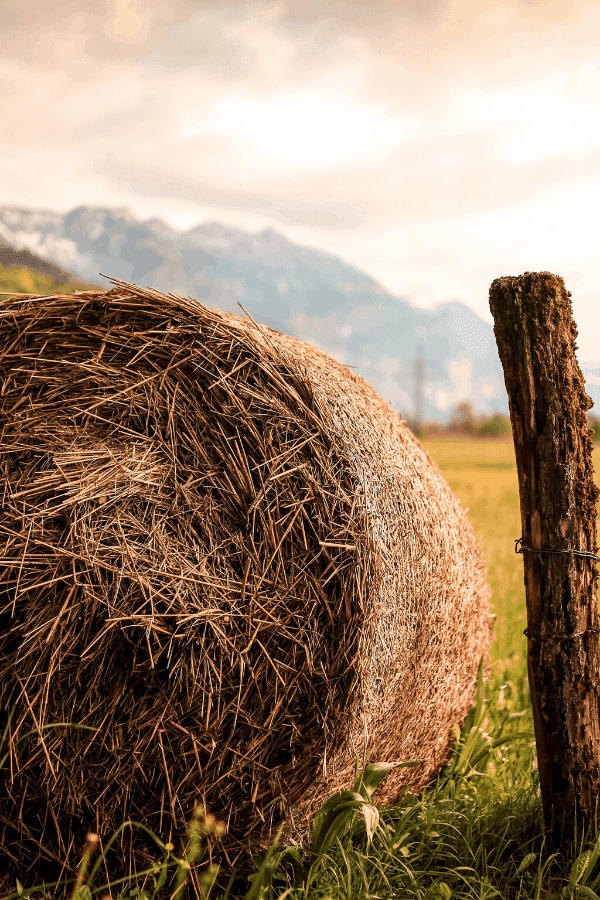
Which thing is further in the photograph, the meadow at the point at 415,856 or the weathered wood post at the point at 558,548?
the weathered wood post at the point at 558,548

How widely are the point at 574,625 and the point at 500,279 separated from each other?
5.14 ft

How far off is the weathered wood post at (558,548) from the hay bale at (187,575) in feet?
1.73

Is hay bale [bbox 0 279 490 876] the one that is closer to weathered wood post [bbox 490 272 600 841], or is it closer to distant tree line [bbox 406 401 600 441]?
weathered wood post [bbox 490 272 600 841]

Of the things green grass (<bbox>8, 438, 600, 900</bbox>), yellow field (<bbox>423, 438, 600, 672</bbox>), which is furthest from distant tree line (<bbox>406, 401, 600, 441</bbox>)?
green grass (<bbox>8, 438, 600, 900</bbox>)

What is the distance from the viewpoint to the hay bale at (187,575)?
8.13 feet

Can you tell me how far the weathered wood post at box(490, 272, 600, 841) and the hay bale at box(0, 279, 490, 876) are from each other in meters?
0.53

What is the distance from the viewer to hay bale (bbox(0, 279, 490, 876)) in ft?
8.13

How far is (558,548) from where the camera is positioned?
288cm

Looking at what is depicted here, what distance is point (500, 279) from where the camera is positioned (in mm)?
2957

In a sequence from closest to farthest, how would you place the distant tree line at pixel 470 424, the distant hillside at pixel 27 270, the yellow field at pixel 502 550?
the yellow field at pixel 502 550 < the distant hillside at pixel 27 270 < the distant tree line at pixel 470 424

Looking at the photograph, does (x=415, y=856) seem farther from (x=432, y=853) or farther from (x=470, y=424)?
(x=470, y=424)

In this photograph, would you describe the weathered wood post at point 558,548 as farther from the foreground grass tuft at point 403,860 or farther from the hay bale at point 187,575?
the hay bale at point 187,575

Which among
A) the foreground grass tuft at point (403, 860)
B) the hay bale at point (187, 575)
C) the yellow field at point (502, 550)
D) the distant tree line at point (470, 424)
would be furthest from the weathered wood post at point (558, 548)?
the distant tree line at point (470, 424)

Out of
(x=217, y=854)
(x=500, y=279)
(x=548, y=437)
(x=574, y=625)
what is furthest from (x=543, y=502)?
(x=217, y=854)
